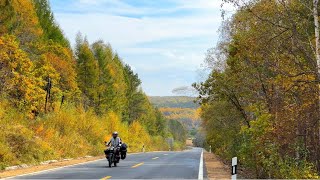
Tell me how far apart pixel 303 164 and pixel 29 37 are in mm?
30323

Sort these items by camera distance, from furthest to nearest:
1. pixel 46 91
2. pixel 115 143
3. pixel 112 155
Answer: pixel 46 91
pixel 115 143
pixel 112 155

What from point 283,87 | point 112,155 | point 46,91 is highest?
point 46,91

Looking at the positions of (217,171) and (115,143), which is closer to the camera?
(115,143)

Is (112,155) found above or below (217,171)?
above

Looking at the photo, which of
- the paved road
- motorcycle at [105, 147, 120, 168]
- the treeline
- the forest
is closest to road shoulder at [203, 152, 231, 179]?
the paved road

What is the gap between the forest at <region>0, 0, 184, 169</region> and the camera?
22.4m

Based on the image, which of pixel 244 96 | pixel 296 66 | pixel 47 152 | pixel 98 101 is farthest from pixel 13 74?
pixel 98 101

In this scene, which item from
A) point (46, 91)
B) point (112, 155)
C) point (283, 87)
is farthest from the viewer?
point (46, 91)

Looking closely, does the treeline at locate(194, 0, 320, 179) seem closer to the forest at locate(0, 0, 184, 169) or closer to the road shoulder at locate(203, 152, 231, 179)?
the road shoulder at locate(203, 152, 231, 179)

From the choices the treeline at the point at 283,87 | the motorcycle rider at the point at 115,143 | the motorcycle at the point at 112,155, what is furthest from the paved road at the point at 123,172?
the treeline at the point at 283,87

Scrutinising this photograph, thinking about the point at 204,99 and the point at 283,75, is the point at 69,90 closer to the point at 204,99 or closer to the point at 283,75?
the point at 204,99

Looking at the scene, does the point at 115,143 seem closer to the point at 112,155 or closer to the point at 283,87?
the point at 112,155

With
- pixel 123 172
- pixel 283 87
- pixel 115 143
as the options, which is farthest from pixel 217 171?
pixel 283 87

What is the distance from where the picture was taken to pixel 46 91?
39188mm
